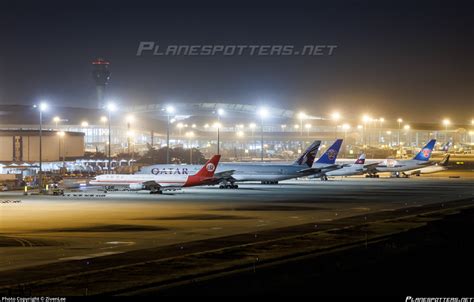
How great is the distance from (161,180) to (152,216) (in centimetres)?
2632

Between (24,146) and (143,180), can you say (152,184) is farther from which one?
(24,146)

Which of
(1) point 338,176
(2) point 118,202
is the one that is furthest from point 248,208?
(1) point 338,176

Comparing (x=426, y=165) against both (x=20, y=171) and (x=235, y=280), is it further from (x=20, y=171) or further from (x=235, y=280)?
(x=235, y=280)

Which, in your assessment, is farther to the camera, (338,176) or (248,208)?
(338,176)

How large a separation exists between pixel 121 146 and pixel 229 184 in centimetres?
10712

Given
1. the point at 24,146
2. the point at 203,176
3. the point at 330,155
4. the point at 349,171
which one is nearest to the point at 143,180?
the point at 203,176

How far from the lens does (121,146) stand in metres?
194

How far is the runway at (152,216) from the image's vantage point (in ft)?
116

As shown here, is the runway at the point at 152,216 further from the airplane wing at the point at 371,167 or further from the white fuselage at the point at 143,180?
the airplane wing at the point at 371,167

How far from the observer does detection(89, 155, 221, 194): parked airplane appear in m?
77.8

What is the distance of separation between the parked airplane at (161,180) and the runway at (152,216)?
108 cm

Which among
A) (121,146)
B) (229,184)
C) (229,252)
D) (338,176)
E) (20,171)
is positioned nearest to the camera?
(229,252)

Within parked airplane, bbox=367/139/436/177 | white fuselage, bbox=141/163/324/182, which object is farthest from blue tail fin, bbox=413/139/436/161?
white fuselage, bbox=141/163/324/182

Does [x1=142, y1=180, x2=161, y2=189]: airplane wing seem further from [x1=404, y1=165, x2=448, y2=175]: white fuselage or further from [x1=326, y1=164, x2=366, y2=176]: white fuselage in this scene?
[x1=404, y1=165, x2=448, y2=175]: white fuselage
